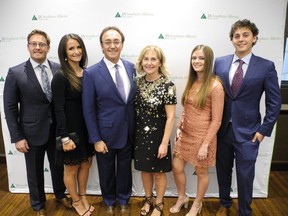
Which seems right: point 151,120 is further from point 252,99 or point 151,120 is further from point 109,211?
point 109,211

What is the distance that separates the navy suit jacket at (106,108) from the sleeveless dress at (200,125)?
Result: 480 millimetres

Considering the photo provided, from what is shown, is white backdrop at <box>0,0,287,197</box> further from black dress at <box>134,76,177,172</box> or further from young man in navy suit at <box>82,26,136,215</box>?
black dress at <box>134,76,177,172</box>

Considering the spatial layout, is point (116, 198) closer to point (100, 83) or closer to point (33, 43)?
point (100, 83)

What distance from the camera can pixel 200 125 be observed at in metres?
2.31

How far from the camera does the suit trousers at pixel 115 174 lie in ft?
8.18

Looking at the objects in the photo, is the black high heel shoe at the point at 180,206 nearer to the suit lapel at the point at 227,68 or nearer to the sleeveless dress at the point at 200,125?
the sleeveless dress at the point at 200,125

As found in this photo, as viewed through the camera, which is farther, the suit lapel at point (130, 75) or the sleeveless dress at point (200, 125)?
the suit lapel at point (130, 75)

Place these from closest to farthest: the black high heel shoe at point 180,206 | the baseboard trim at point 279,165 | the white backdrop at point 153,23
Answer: the white backdrop at point 153,23, the black high heel shoe at point 180,206, the baseboard trim at point 279,165

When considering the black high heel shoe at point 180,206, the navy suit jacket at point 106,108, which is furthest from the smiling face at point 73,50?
the black high heel shoe at point 180,206

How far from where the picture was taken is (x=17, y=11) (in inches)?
105

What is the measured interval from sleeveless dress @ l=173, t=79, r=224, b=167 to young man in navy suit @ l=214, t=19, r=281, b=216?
0.45 ft

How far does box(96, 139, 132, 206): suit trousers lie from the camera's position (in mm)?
2492

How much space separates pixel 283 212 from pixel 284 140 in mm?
1145

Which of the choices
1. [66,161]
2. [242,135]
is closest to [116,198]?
[66,161]
